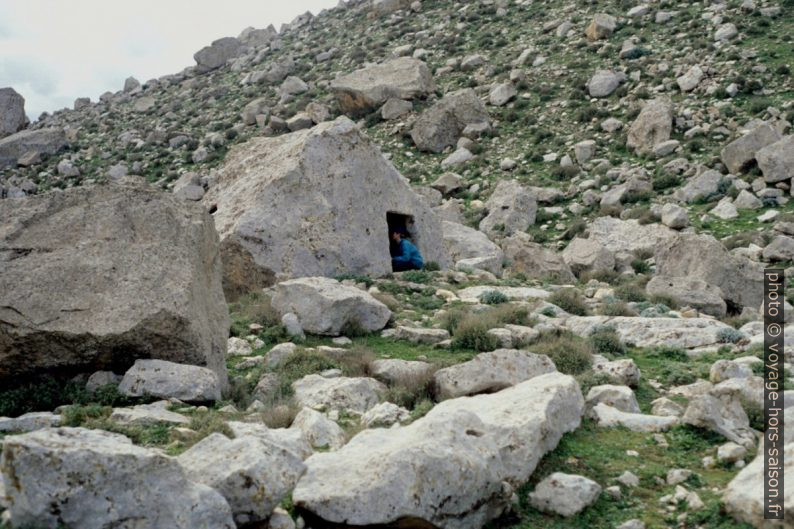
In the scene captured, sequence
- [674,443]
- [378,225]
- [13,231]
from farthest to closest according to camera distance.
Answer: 1. [378,225]
2. [13,231]
3. [674,443]

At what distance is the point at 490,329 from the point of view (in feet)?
37.8

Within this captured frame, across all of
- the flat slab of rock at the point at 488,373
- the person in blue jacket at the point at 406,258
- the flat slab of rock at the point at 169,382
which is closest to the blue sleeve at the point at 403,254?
the person in blue jacket at the point at 406,258

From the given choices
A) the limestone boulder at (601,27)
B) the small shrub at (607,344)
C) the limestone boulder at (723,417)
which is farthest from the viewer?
the limestone boulder at (601,27)

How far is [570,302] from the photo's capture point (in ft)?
46.3

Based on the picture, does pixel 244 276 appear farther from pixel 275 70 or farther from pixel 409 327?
pixel 275 70

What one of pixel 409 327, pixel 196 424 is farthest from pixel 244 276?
pixel 196 424

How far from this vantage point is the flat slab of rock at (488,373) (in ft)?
28.0

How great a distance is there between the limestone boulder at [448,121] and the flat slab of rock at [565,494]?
27.6 metres

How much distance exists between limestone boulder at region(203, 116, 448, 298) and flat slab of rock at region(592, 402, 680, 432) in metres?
8.56

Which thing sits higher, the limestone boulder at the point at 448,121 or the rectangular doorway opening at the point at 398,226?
the limestone boulder at the point at 448,121

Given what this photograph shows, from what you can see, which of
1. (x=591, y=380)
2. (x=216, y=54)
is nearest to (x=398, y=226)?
(x=591, y=380)

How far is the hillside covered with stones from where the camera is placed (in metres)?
5.51

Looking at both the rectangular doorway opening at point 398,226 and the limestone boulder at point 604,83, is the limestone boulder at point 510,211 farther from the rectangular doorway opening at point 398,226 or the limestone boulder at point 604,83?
the limestone boulder at point 604,83

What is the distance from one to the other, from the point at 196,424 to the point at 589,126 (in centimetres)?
2641
